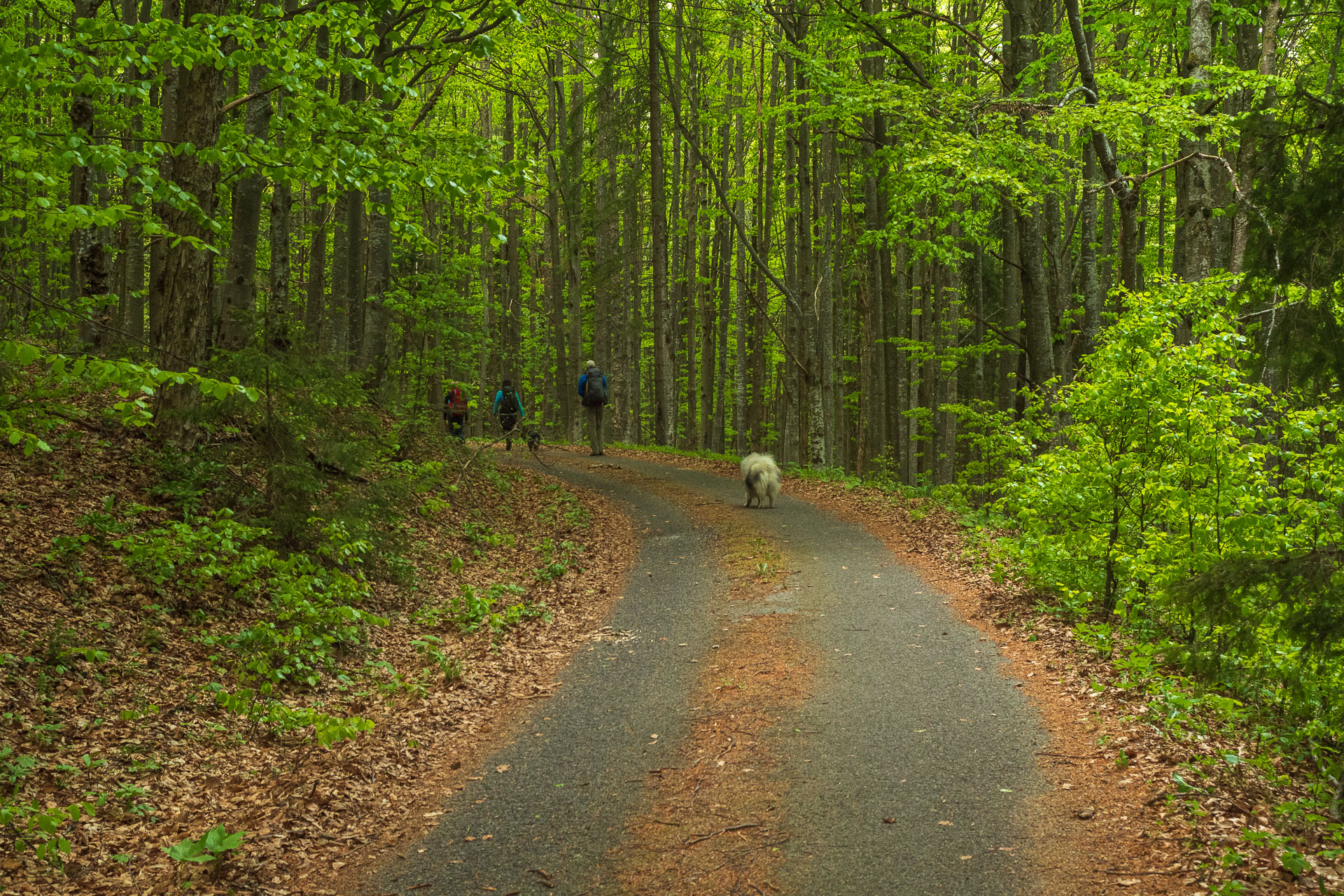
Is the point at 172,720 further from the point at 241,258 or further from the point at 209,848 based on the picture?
the point at 241,258

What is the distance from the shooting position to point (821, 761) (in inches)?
225

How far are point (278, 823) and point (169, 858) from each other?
1.85 ft

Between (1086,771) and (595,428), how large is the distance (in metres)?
17.8

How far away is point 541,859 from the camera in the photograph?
4719 millimetres

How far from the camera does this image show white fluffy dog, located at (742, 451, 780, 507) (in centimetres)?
1488

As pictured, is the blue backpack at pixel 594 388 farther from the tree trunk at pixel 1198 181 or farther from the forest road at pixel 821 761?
the tree trunk at pixel 1198 181

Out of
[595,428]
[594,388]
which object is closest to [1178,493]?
[594,388]

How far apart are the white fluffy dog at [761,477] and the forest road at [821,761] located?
184 inches

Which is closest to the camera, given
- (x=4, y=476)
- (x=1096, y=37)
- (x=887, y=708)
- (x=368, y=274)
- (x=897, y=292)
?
(x=887, y=708)

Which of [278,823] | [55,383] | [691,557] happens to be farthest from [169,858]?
[691,557]

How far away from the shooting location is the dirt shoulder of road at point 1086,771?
4305 mm

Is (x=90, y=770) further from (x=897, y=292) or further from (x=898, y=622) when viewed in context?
(x=897, y=292)

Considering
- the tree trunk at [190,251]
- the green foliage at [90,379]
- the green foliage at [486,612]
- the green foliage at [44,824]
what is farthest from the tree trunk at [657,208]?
the green foliage at [44,824]

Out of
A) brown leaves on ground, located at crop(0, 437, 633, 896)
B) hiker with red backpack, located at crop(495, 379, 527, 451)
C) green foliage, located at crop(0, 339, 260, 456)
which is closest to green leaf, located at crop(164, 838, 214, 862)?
brown leaves on ground, located at crop(0, 437, 633, 896)
